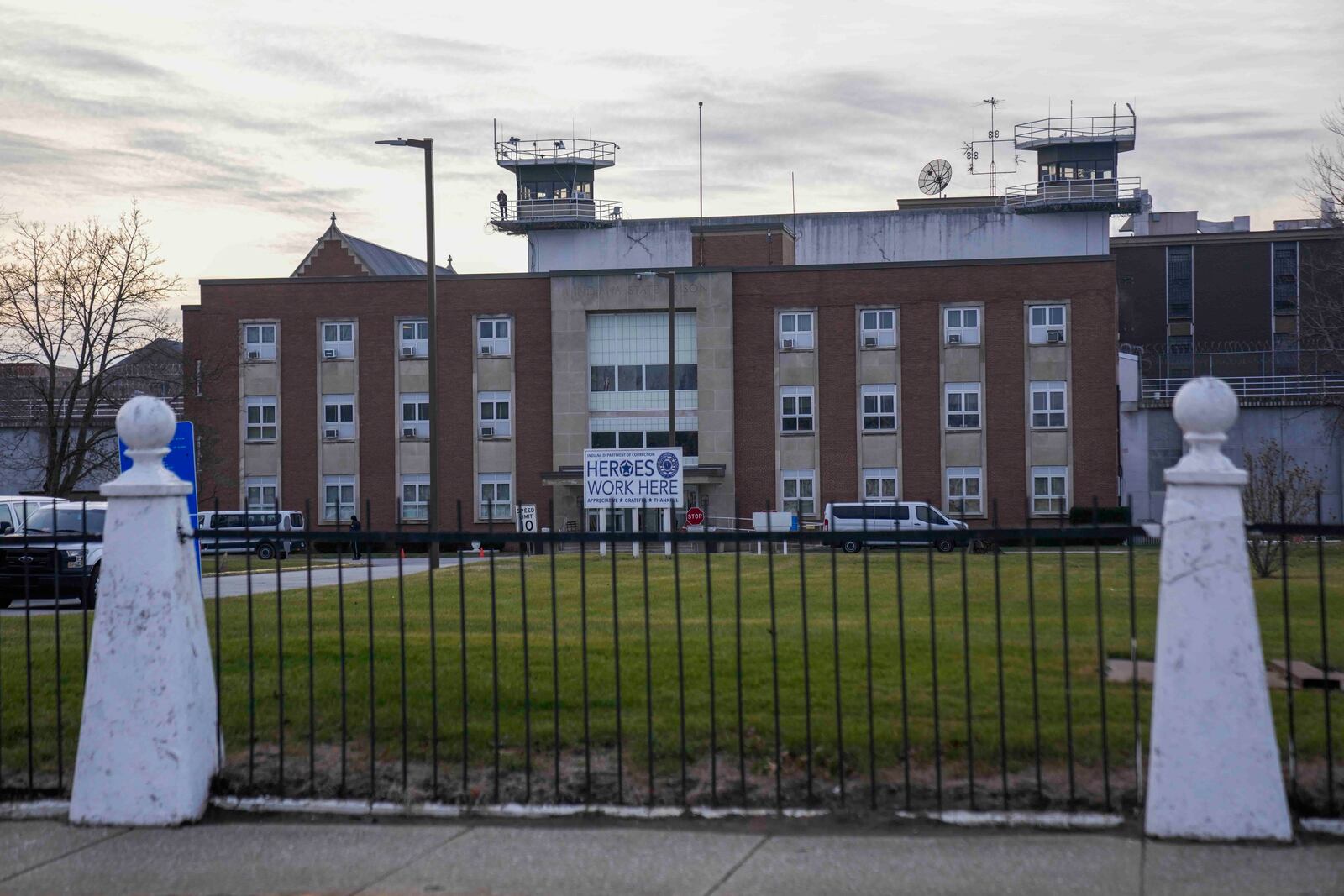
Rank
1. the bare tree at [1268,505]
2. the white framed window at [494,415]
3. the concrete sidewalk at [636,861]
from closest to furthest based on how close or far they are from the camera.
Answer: the concrete sidewalk at [636,861] < the bare tree at [1268,505] < the white framed window at [494,415]

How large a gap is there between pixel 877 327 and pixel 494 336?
1571 centimetres

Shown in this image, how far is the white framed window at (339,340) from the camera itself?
57.4 metres

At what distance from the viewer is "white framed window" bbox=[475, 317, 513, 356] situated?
56812 mm

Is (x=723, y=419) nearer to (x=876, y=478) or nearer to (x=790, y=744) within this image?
(x=876, y=478)

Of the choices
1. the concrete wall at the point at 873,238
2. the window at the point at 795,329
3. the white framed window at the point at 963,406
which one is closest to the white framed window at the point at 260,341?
the concrete wall at the point at 873,238

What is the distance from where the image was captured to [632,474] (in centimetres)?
3206

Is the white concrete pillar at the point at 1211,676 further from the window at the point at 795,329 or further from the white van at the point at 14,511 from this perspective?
the window at the point at 795,329

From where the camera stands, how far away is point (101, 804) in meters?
6.57

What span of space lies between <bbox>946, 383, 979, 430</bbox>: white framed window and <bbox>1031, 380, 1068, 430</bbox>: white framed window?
218 centimetres

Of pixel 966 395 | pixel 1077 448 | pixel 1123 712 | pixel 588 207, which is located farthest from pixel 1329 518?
pixel 1123 712

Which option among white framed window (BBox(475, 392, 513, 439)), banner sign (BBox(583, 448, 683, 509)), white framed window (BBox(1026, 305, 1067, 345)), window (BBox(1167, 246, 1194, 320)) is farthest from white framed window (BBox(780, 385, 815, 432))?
window (BBox(1167, 246, 1194, 320))

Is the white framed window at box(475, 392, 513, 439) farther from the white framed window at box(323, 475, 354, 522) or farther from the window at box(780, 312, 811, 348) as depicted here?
the window at box(780, 312, 811, 348)

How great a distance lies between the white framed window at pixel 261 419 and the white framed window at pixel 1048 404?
3111 centimetres

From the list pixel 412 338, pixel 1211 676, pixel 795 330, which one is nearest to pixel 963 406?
pixel 795 330
